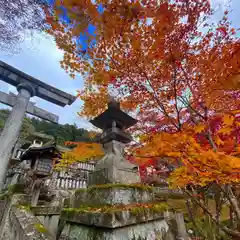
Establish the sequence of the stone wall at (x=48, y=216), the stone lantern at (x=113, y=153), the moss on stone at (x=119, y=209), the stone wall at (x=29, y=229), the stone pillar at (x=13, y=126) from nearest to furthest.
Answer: the moss on stone at (x=119, y=209)
the stone lantern at (x=113, y=153)
the stone wall at (x=29, y=229)
the stone pillar at (x=13, y=126)
the stone wall at (x=48, y=216)

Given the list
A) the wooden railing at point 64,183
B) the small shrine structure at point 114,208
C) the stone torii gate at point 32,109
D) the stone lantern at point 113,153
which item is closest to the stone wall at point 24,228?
the small shrine structure at point 114,208

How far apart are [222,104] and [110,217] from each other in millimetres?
4453

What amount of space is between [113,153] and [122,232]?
1.35m

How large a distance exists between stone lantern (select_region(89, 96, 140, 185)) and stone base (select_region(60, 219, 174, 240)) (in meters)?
0.74

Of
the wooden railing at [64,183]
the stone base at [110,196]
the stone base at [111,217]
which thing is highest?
the wooden railing at [64,183]

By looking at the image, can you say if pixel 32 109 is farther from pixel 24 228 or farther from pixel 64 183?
pixel 64 183

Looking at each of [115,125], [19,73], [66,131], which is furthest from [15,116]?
[66,131]

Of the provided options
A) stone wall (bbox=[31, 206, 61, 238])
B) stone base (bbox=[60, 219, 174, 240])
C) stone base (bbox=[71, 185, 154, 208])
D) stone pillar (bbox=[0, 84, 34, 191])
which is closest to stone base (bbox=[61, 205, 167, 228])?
stone base (bbox=[60, 219, 174, 240])

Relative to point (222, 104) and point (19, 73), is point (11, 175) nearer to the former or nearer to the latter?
point (19, 73)

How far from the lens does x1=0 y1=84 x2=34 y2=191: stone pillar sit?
3.54 meters

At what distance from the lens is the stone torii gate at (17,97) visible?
3580 millimetres

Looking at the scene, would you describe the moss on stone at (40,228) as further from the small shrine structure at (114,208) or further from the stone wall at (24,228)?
the small shrine structure at (114,208)

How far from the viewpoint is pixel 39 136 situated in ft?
63.4

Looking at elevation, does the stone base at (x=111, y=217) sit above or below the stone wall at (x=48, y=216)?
above
